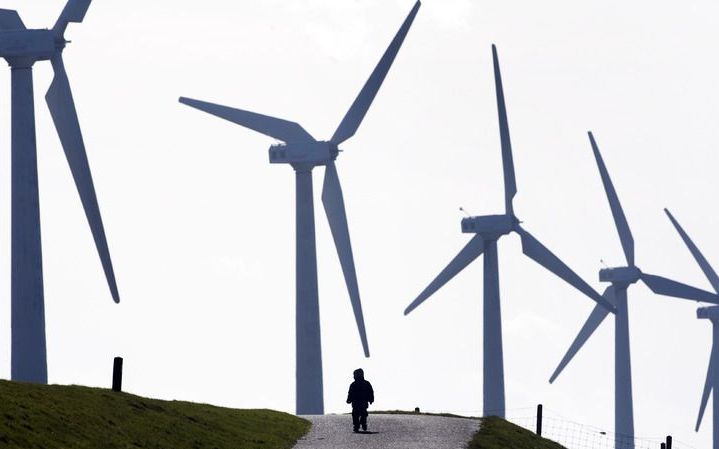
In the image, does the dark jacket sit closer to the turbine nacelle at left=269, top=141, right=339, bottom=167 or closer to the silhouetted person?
the silhouetted person

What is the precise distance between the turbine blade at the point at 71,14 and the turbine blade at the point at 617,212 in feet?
210

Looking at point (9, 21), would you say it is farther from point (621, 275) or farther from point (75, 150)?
point (621, 275)

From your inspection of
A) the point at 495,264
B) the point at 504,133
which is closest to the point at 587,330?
the point at 495,264

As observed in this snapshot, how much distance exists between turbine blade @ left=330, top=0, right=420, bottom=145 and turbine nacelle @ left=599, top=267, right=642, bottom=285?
5022 cm

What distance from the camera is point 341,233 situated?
127 metres

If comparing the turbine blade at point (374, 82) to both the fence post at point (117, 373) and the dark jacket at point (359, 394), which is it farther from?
the fence post at point (117, 373)

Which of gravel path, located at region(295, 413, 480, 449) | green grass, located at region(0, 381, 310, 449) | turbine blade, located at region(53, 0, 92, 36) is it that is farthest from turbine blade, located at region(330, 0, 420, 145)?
green grass, located at region(0, 381, 310, 449)

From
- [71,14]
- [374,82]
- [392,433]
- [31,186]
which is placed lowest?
[392,433]

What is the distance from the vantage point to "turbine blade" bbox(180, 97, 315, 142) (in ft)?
428

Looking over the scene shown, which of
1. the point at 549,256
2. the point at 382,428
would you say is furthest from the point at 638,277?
the point at 382,428

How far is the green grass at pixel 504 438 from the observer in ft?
269

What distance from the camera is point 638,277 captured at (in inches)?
6890

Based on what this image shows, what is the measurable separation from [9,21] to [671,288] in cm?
8318

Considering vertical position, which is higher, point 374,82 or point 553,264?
point 374,82
